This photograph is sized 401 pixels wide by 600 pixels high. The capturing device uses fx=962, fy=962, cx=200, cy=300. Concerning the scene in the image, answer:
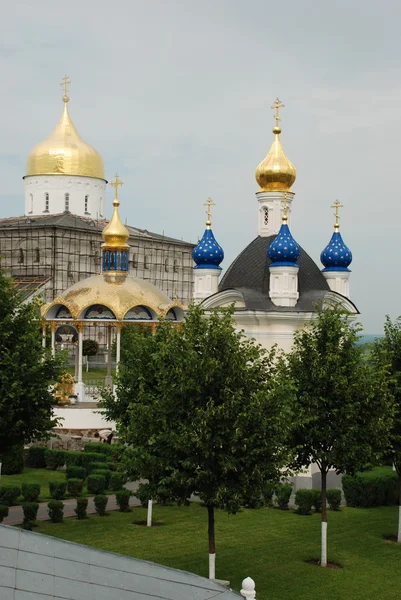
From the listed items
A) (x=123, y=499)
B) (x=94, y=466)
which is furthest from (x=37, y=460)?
(x=123, y=499)

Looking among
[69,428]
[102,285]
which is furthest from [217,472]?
[102,285]

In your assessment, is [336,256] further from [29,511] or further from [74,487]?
[29,511]

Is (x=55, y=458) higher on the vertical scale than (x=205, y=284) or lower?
lower

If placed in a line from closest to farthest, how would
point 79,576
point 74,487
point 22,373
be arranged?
point 79,576
point 22,373
point 74,487

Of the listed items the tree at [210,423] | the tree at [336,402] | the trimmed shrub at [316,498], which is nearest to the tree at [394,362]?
the tree at [336,402]

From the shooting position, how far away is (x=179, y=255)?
6056cm

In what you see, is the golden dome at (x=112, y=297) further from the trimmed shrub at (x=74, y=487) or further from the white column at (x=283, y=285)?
the trimmed shrub at (x=74, y=487)

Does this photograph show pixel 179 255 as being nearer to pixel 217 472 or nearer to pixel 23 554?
pixel 217 472

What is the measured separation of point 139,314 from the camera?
33.8 m

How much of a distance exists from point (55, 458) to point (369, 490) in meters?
8.22

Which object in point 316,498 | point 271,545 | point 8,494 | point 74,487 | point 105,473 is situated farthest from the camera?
point 105,473

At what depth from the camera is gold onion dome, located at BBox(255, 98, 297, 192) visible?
25453mm

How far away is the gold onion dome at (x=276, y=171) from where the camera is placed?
83.5 ft

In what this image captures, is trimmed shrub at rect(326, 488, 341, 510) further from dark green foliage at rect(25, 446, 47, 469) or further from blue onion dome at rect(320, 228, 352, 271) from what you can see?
dark green foliage at rect(25, 446, 47, 469)
